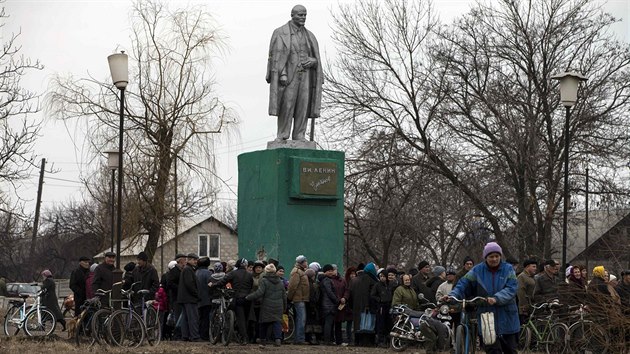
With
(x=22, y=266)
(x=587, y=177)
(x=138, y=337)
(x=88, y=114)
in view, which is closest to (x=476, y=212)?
(x=587, y=177)

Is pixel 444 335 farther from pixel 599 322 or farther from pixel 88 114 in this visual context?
pixel 88 114

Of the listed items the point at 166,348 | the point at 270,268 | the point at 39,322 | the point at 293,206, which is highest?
the point at 293,206

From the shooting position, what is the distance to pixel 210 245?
75938 mm

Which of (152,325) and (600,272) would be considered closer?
(600,272)

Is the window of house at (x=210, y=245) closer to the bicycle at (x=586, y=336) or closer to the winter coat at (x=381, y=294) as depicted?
the winter coat at (x=381, y=294)

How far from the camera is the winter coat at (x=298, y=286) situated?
71.4ft

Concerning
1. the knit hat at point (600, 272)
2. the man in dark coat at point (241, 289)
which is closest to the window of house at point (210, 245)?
the man in dark coat at point (241, 289)

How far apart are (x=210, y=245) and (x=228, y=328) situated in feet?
183

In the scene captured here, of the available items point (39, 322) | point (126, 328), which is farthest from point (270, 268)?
point (39, 322)

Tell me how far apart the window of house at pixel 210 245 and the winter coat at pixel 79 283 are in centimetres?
5086

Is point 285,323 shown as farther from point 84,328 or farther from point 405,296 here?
point 84,328

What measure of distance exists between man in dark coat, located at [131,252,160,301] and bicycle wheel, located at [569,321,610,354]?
7.13 meters

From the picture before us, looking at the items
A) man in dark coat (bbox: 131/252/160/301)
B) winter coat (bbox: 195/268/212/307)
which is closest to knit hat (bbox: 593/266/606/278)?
winter coat (bbox: 195/268/212/307)

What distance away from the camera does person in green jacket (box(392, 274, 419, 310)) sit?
69.9 feet
